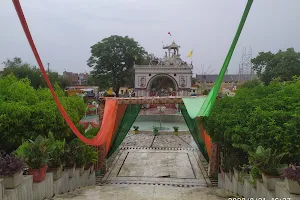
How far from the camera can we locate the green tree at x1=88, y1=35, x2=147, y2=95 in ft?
94.6

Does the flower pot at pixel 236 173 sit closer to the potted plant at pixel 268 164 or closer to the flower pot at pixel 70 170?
the potted plant at pixel 268 164

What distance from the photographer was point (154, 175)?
759 cm

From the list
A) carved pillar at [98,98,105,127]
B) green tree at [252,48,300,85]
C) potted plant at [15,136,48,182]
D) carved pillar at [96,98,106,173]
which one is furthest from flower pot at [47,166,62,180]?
green tree at [252,48,300,85]

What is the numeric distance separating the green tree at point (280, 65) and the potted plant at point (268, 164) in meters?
21.7

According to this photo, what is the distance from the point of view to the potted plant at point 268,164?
3.85 metres

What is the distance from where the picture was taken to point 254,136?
13.9 ft

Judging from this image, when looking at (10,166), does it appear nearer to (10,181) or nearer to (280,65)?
(10,181)

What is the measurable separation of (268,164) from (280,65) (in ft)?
76.4

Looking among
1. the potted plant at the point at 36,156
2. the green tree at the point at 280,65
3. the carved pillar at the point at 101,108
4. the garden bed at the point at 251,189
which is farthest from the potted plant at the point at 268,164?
the green tree at the point at 280,65

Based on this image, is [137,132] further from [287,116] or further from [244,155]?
[287,116]

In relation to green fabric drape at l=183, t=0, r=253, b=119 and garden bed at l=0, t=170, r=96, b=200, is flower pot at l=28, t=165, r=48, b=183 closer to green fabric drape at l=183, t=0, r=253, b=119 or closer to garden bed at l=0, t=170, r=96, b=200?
garden bed at l=0, t=170, r=96, b=200

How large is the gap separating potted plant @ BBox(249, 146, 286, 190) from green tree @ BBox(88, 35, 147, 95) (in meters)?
25.2

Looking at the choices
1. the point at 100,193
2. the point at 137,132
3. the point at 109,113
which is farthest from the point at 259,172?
the point at 137,132

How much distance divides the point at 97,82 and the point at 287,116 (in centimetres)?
2638
